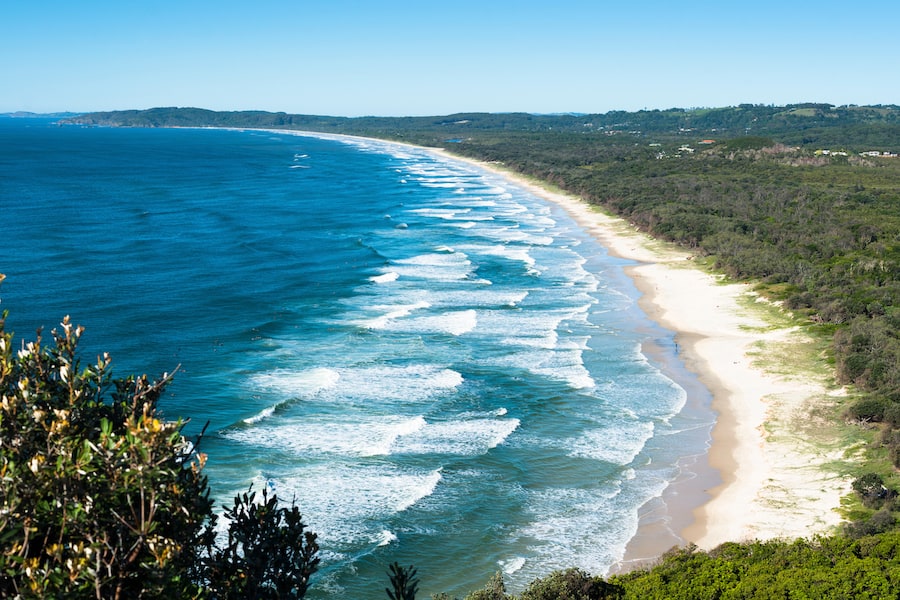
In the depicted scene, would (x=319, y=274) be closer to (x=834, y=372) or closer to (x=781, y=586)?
(x=834, y=372)

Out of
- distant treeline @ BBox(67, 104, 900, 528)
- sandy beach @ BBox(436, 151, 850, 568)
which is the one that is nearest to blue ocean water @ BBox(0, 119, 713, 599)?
sandy beach @ BBox(436, 151, 850, 568)

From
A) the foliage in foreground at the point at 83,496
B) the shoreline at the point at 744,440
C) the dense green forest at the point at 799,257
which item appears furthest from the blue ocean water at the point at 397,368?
the dense green forest at the point at 799,257

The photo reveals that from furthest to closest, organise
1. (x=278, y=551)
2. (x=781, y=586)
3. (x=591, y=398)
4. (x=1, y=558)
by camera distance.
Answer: (x=591, y=398), (x=781, y=586), (x=278, y=551), (x=1, y=558)

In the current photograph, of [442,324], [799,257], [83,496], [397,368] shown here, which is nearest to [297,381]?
[397,368]

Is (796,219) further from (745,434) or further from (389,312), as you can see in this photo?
(745,434)

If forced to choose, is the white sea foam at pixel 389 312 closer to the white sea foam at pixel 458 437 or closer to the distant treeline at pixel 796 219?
the white sea foam at pixel 458 437

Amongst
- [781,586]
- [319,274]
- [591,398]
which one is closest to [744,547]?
[781,586]

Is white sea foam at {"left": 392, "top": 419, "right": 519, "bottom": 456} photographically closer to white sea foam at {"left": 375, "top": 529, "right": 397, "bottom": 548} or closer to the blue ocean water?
the blue ocean water
